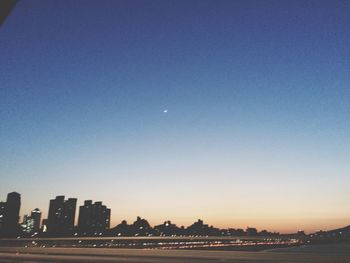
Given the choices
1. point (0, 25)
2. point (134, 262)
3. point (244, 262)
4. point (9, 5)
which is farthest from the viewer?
point (134, 262)

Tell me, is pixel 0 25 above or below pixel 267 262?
above

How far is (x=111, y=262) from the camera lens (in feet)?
62.1

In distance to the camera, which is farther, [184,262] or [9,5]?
[184,262]

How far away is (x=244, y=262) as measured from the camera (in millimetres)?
17609

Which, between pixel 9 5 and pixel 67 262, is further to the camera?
pixel 67 262

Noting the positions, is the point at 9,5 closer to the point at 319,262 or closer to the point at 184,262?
the point at 184,262

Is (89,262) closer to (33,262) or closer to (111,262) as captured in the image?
(111,262)

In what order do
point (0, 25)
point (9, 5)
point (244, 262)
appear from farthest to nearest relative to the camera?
point (244, 262) → point (0, 25) → point (9, 5)

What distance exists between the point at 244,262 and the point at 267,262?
1343 mm

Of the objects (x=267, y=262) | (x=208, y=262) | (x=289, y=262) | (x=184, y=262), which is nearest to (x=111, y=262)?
(x=184, y=262)

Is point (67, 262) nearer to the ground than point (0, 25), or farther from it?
nearer to the ground

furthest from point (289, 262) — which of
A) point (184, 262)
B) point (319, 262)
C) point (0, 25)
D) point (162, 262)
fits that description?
point (0, 25)

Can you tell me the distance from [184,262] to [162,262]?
1176 millimetres

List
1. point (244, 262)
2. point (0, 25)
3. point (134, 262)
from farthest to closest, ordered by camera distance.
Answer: point (134, 262), point (244, 262), point (0, 25)
